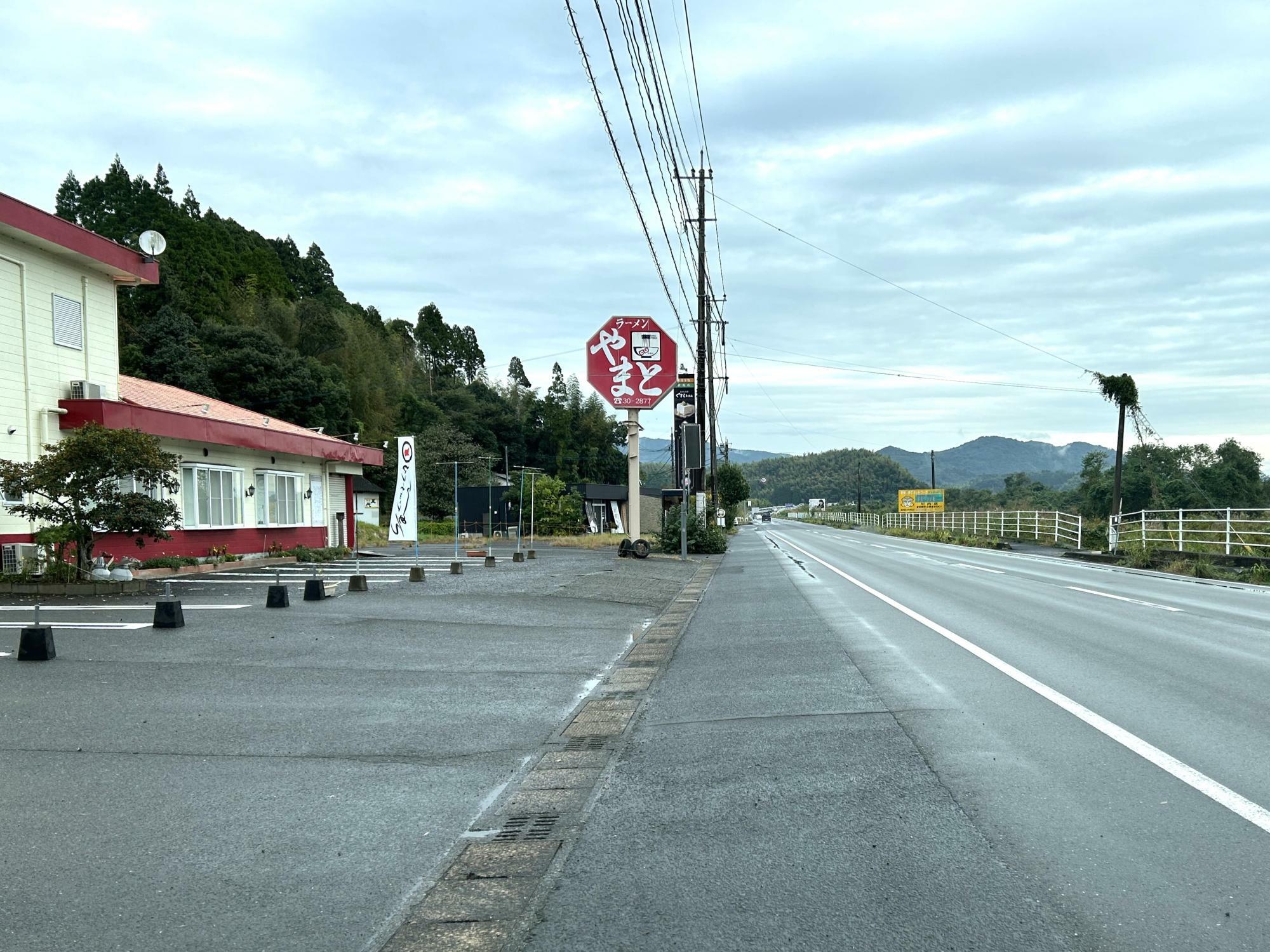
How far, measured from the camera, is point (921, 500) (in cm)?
7569

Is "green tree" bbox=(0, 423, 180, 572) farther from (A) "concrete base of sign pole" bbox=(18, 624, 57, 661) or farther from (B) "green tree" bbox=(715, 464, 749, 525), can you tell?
(B) "green tree" bbox=(715, 464, 749, 525)

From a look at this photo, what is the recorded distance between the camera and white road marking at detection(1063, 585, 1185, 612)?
14062mm

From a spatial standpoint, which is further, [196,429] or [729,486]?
[729,486]

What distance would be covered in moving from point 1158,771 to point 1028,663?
12.4ft

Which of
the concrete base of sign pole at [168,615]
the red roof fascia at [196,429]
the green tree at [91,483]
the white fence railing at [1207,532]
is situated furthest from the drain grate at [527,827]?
the white fence railing at [1207,532]

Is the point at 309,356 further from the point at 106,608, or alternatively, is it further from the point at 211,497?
the point at 106,608

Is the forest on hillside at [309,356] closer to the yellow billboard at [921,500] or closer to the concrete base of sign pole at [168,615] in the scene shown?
the concrete base of sign pole at [168,615]

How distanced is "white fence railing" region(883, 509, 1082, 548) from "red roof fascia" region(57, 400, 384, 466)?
24987 millimetres

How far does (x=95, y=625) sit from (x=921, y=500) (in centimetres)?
6925

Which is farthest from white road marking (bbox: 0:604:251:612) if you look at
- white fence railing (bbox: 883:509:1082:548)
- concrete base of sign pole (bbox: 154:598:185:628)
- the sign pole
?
white fence railing (bbox: 883:509:1082:548)

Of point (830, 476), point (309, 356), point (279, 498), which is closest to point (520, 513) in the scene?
point (279, 498)

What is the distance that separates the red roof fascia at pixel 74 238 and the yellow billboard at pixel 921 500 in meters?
56.1

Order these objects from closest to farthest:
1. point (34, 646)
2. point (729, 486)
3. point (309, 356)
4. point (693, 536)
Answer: point (34, 646)
point (693, 536)
point (309, 356)
point (729, 486)

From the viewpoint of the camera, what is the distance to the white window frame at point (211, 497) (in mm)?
23641
